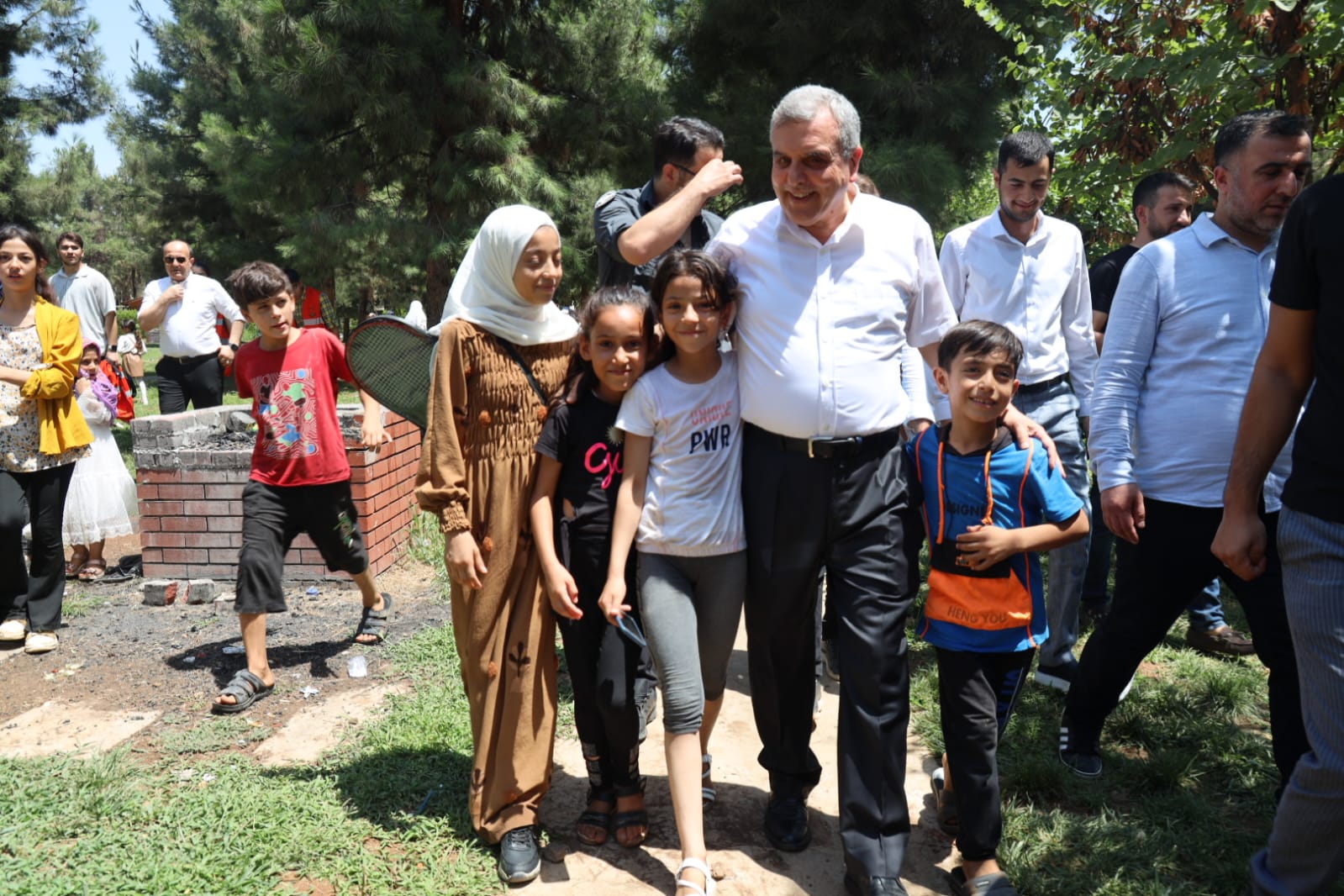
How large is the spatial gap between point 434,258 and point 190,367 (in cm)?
402

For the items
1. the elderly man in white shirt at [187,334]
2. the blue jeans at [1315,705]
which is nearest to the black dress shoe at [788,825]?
the blue jeans at [1315,705]

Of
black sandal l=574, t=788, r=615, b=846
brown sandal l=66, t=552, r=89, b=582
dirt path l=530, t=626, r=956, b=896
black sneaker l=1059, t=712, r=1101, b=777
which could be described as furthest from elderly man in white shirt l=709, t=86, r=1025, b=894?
brown sandal l=66, t=552, r=89, b=582

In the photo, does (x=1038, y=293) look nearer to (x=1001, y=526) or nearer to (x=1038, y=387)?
(x=1038, y=387)

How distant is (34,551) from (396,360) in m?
2.72

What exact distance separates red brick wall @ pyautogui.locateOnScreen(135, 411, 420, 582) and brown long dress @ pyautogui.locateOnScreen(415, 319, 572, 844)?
2777 mm

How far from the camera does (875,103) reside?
35.6 ft

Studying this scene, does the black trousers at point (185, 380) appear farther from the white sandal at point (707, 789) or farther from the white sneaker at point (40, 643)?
the white sandal at point (707, 789)

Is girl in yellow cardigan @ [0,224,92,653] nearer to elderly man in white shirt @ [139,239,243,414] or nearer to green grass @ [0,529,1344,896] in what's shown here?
green grass @ [0,529,1344,896]

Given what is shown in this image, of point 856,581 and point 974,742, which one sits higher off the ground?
point 856,581

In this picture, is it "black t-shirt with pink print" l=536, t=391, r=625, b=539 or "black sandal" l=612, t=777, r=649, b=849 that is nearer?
"black t-shirt with pink print" l=536, t=391, r=625, b=539

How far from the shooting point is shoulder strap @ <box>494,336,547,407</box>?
298 cm

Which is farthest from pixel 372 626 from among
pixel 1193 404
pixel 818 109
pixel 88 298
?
pixel 88 298

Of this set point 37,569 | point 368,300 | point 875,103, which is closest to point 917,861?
point 37,569

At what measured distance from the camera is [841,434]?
2.68 metres
